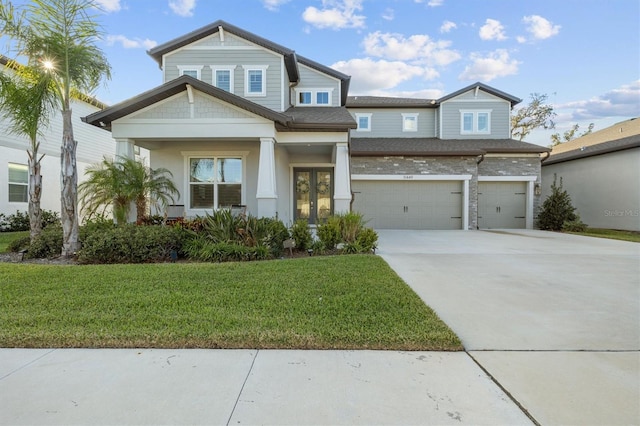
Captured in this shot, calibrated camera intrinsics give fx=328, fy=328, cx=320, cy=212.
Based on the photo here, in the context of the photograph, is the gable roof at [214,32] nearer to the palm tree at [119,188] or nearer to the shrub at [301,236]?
the palm tree at [119,188]

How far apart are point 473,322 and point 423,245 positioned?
612 cm

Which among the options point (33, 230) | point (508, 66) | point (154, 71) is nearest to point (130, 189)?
point (33, 230)

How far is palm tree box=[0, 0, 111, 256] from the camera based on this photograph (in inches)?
276

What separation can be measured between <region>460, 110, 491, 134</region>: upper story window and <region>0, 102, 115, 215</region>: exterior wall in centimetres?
1726

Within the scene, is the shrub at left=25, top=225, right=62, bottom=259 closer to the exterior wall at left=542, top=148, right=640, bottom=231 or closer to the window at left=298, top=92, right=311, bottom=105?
the window at left=298, top=92, right=311, bottom=105

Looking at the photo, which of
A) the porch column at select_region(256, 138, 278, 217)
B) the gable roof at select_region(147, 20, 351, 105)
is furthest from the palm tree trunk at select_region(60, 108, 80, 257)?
the gable roof at select_region(147, 20, 351, 105)

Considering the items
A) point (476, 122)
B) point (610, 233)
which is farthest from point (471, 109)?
point (610, 233)

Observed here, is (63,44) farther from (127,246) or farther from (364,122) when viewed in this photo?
(364,122)

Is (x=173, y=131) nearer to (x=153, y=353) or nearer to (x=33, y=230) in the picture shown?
(x=33, y=230)

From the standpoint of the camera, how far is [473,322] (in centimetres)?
381

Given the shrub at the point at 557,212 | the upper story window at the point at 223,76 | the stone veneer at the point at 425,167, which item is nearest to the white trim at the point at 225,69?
the upper story window at the point at 223,76

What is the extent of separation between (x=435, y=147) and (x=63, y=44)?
13751mm

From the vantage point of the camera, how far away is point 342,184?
31.1ft

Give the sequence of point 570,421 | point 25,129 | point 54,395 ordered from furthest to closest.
A: 1. point 25,129
2. point 54,395
3. point 570,421
